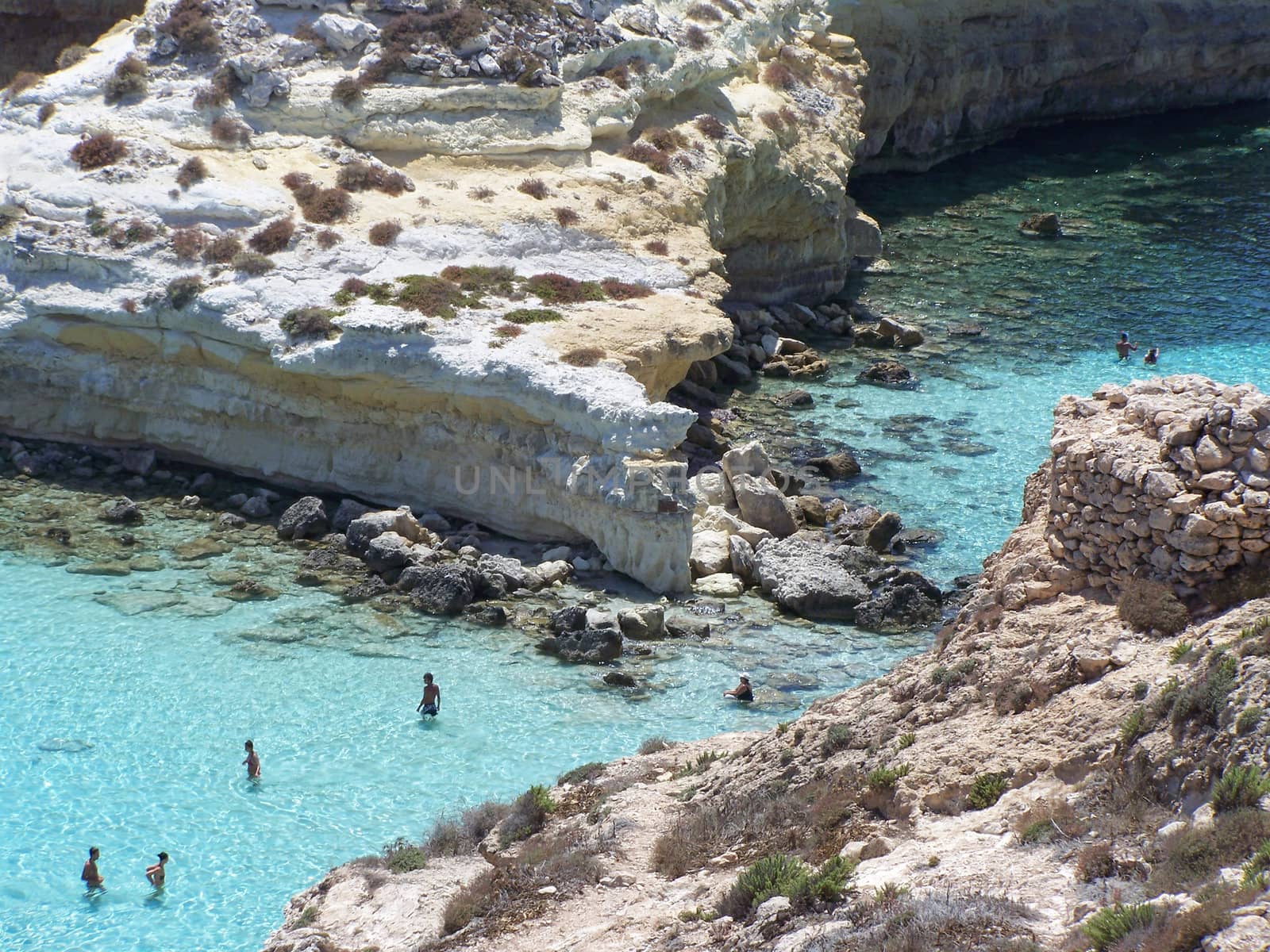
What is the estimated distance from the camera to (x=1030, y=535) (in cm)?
2125

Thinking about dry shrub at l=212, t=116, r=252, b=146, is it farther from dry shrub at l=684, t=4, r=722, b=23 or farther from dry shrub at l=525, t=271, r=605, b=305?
dry shrub at l=684, t=4, r=722, b=23

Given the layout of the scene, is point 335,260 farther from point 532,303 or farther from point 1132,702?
point 1132,702

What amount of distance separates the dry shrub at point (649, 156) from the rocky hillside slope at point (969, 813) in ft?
86.1

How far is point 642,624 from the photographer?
31766 mm

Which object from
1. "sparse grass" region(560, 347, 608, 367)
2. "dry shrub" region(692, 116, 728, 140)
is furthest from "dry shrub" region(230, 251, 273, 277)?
"dry shrub" region(692, 116, 728, 140)

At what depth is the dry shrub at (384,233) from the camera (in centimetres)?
4034

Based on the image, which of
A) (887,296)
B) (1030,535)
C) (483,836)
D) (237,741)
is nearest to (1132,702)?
(1030,535)

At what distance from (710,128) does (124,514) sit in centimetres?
2383

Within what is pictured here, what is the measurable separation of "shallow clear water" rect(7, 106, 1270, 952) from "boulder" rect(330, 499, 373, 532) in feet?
6.02

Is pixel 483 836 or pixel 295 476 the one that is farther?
pixel 295 476

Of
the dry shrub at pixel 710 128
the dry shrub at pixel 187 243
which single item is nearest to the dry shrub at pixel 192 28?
the dry shrub at pixel 187 243

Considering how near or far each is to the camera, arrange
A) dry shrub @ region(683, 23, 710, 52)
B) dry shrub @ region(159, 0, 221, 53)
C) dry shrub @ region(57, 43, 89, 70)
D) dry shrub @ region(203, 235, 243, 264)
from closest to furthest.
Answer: dry shrub @ region(203, 235, 243, 264), dry shrub @ region(159, 0, 221, 53), dry shrub @ region(57, 43, 89, 70), dry shrub @ region(683, 23, 710, 52)

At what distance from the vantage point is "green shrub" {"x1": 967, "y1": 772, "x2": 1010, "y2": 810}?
17.2m

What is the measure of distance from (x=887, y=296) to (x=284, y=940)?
4006cm
